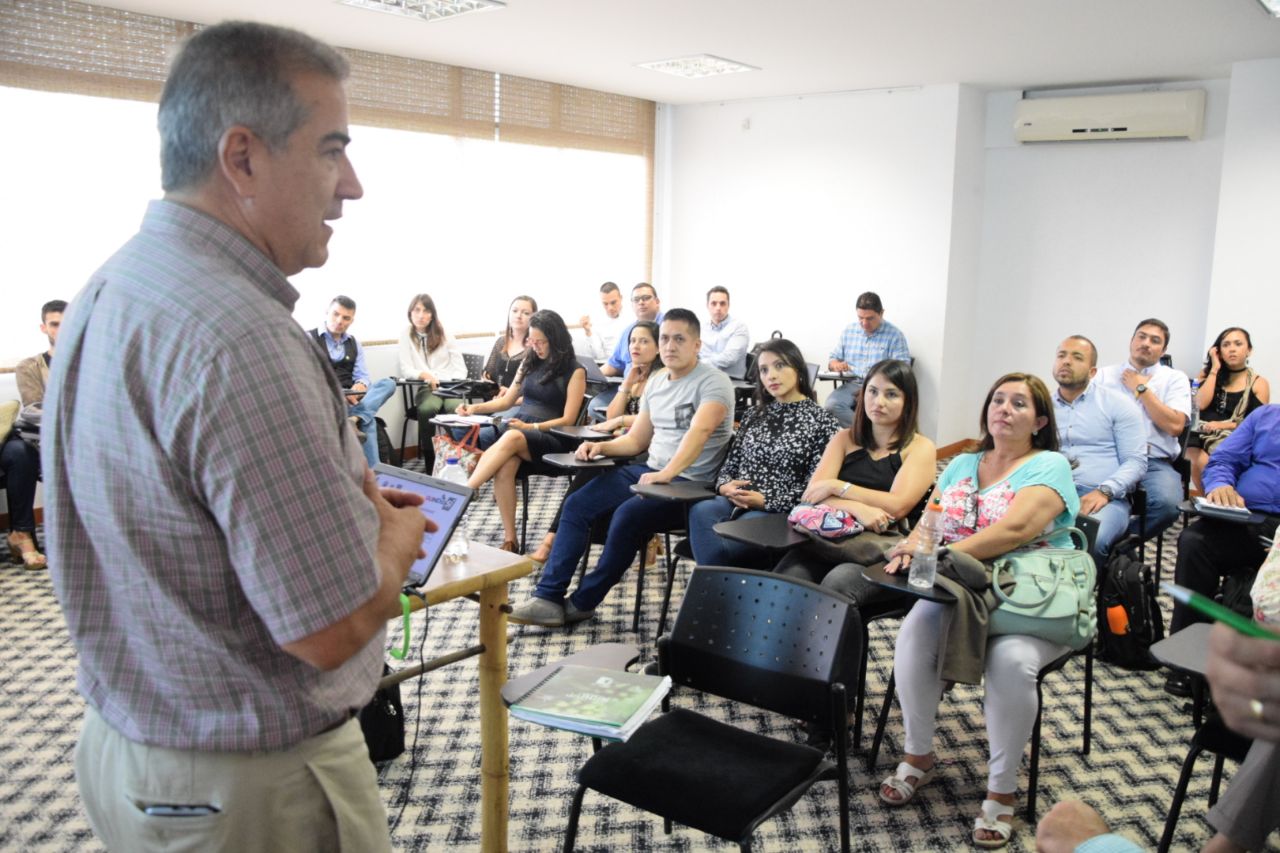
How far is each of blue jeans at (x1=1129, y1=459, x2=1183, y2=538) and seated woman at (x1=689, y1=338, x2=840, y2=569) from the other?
1.65 m

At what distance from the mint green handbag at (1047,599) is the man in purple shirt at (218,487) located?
2060mm

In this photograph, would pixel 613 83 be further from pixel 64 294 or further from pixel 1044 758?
pixel 1044 758

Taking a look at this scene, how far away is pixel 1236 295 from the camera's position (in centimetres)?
622

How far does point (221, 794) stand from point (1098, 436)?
4021mm

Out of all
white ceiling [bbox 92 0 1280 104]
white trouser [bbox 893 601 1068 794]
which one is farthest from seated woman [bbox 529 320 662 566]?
white trouser [bbox 893 601 1068 794]

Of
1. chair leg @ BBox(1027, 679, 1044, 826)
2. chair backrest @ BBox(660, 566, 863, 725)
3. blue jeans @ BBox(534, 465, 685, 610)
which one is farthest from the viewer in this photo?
blue jeans @ BBox(534, 465, 685, 610)

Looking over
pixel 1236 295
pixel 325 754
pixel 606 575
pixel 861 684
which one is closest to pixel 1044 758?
pixel 861 684

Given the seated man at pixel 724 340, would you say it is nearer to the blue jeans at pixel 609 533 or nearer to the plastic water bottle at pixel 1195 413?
the plastic water bottle at pixel 1195 413

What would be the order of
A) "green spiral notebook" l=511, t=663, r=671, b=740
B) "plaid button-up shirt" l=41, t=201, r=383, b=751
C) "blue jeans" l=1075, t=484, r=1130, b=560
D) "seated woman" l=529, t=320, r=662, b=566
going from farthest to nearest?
"seated woman" l=529, t=320, r=662, b=566 → "blue jeans" l=1075, t=484, r=1130, b=560 → "green spiral notebook" l=511, t=663, r=671, b=740 → "plaid button-up shirt" l=41, t=201, r=383, b=751

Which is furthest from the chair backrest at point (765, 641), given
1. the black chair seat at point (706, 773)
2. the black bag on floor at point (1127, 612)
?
the black bag on floor at point (1127, 612)

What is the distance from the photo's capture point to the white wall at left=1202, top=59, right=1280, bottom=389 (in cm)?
607

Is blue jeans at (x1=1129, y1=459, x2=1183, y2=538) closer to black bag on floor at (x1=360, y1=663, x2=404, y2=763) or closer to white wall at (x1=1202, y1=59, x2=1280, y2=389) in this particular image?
white wall at (x1=1202, y1=59, x2=1280, y2=389)

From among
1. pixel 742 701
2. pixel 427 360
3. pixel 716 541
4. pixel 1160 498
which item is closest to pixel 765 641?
pixel 742 701

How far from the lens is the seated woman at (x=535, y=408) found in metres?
5.10
